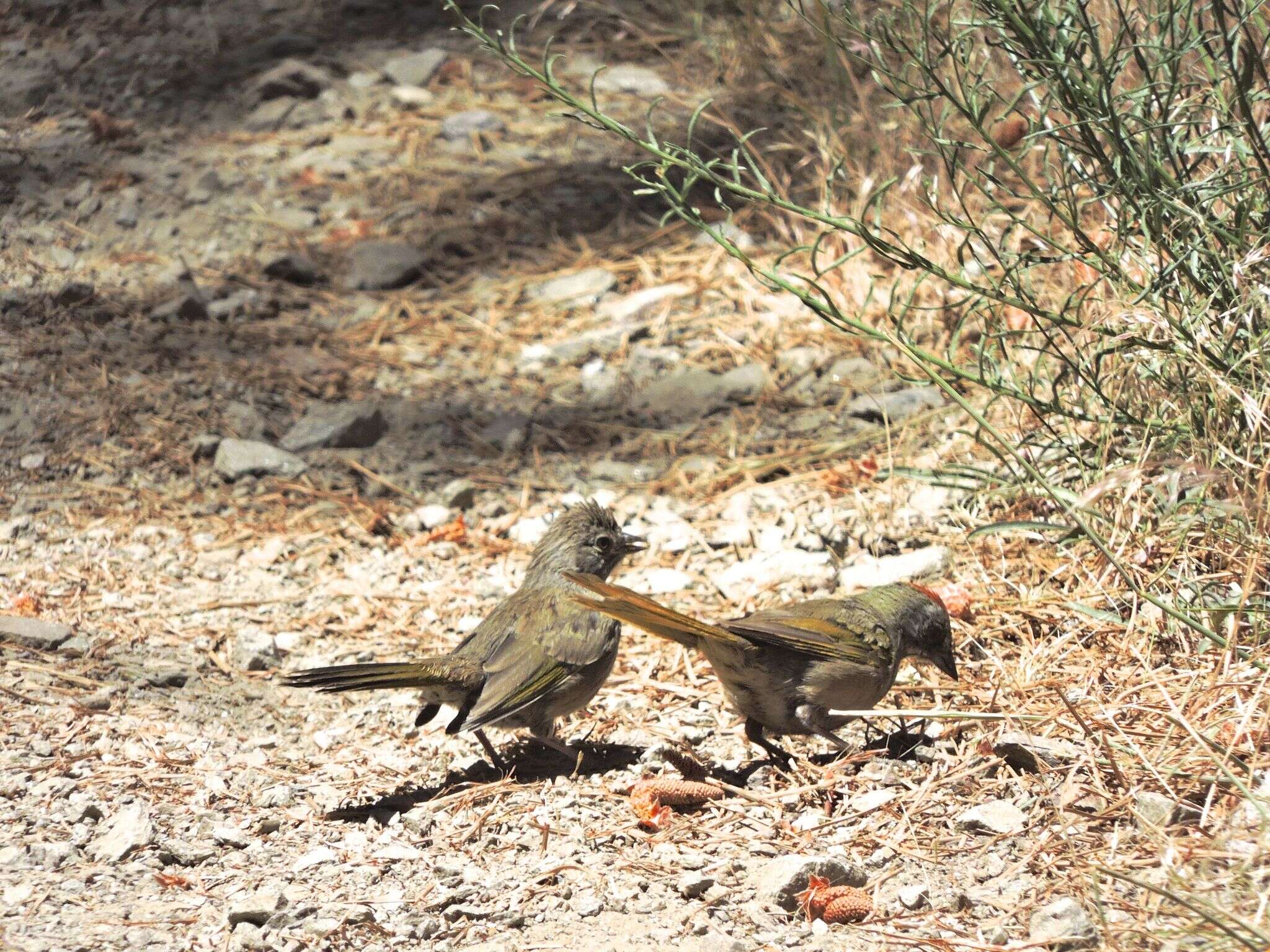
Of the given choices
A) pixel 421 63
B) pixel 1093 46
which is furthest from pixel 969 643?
pixel 421 63

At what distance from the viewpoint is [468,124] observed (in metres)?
8.81

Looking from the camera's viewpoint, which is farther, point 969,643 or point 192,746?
point 969,643

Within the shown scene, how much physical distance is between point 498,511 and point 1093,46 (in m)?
3.29

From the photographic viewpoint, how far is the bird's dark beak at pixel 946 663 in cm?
403

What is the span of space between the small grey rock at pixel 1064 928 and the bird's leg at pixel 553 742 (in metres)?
1.55

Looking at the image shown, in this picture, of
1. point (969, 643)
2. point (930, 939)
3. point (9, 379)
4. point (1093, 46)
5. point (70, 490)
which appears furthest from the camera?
point (9, 379)

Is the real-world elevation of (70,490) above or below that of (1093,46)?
below

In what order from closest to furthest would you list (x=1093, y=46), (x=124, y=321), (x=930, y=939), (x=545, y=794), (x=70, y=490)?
(x=930, y=939)
(x=1093, y=46)
(x=545, y=794)
(x=70, y=490)
(x=124, y=321)

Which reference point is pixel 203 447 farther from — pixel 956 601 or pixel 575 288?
pixel 956 601

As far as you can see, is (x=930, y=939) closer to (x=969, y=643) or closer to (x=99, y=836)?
(x=969, y=643)

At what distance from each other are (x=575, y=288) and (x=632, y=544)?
2.93m

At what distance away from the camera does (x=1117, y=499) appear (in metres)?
3.96

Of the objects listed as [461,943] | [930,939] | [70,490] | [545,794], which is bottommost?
[70,490]

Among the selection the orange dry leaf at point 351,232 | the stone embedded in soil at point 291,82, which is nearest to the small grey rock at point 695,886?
the orange dry leaf at point 351,232
